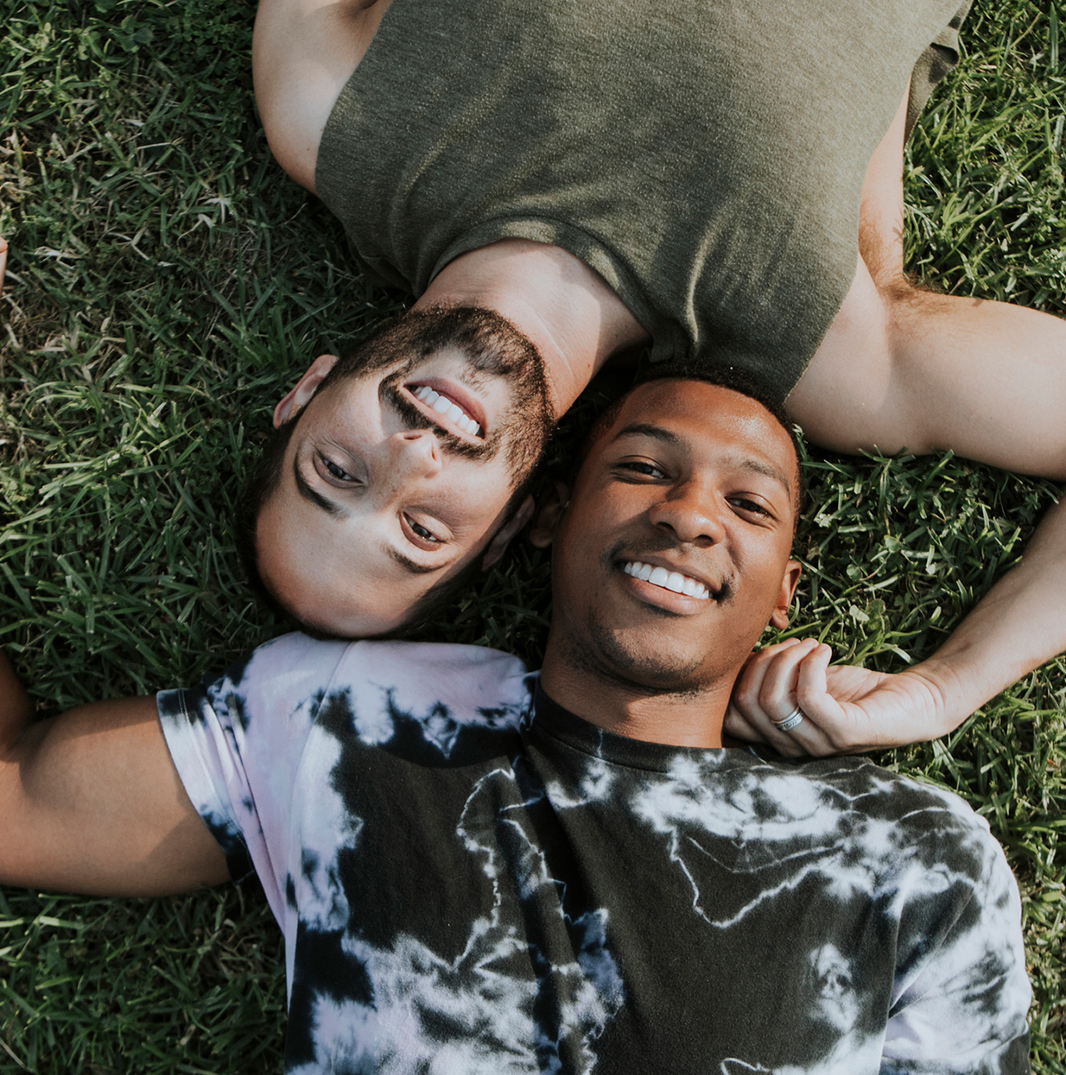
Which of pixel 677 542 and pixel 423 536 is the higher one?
→ pixel 677 542

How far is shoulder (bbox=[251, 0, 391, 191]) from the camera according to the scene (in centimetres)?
281

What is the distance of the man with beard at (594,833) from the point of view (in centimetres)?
235

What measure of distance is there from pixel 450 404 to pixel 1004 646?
1958mm

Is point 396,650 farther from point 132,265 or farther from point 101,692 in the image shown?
point 132,265

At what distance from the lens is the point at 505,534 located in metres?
2.95

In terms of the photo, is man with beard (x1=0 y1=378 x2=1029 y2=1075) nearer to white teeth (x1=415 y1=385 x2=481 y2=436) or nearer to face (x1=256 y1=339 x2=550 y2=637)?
face (x1=256 y1=339 x2=550 y2=637)

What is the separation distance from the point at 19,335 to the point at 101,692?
130 centimetres

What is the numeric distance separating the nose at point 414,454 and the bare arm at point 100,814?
107 cm

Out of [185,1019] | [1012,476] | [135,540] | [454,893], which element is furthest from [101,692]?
[1012,476]

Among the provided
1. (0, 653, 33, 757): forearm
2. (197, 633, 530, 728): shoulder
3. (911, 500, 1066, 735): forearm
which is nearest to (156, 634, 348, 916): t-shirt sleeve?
(197, 633, 530, 728): shoulder

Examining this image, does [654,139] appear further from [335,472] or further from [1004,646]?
[1004,646]

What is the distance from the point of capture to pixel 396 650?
278cm

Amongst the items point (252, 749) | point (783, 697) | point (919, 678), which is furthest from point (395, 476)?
point (919, 678)

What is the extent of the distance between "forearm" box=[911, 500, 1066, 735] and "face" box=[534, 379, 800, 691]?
0.74m
